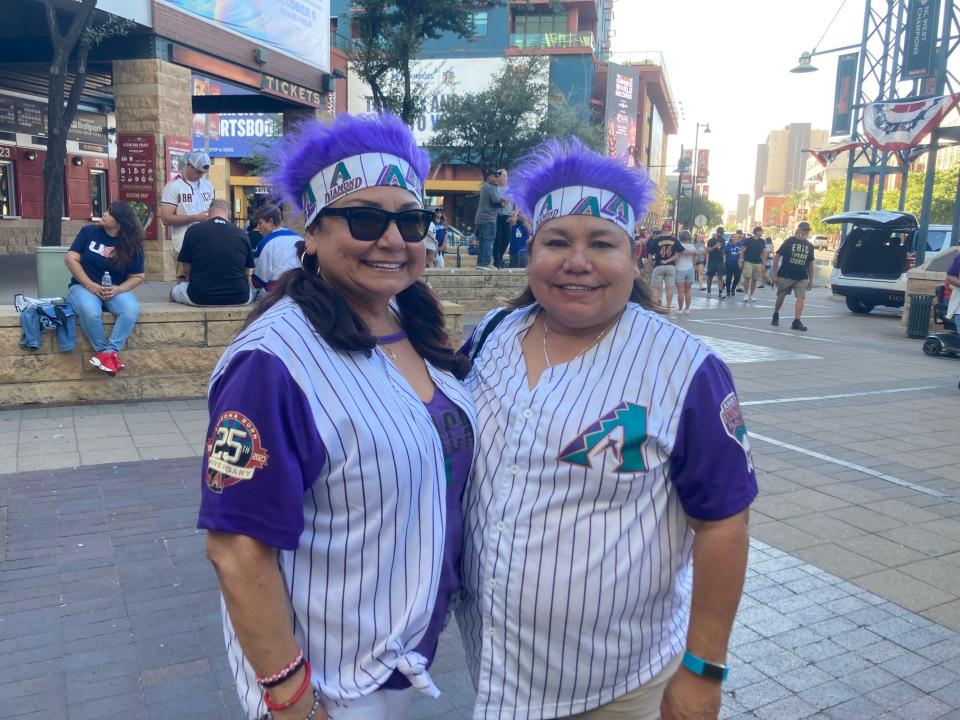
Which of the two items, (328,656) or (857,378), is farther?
(857,378)

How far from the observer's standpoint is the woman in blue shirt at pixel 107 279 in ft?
21.7

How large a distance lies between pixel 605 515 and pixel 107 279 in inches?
245

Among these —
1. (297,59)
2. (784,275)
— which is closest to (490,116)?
(297,59)

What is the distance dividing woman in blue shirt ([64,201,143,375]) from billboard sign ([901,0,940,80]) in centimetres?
2565

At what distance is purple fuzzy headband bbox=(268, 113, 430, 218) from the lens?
1840 mm

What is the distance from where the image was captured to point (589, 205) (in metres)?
1.97

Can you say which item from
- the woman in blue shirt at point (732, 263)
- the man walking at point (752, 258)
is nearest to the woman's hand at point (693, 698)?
the man walking at point (752, 258)

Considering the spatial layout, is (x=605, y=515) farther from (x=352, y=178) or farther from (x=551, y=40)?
(x=551, y=40)

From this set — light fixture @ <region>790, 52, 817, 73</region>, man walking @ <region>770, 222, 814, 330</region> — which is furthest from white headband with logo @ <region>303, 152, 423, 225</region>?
light fixture @ <region>790, 52, 817, 73</region>

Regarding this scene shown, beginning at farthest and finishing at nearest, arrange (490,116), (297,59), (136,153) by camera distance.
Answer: (490,116) → (297,59) → (136,153)

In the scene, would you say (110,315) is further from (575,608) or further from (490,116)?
(490,116)

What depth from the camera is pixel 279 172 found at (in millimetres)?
1956

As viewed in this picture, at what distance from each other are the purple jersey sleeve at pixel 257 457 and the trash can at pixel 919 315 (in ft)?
48.0

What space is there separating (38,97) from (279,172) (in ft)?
75.6
